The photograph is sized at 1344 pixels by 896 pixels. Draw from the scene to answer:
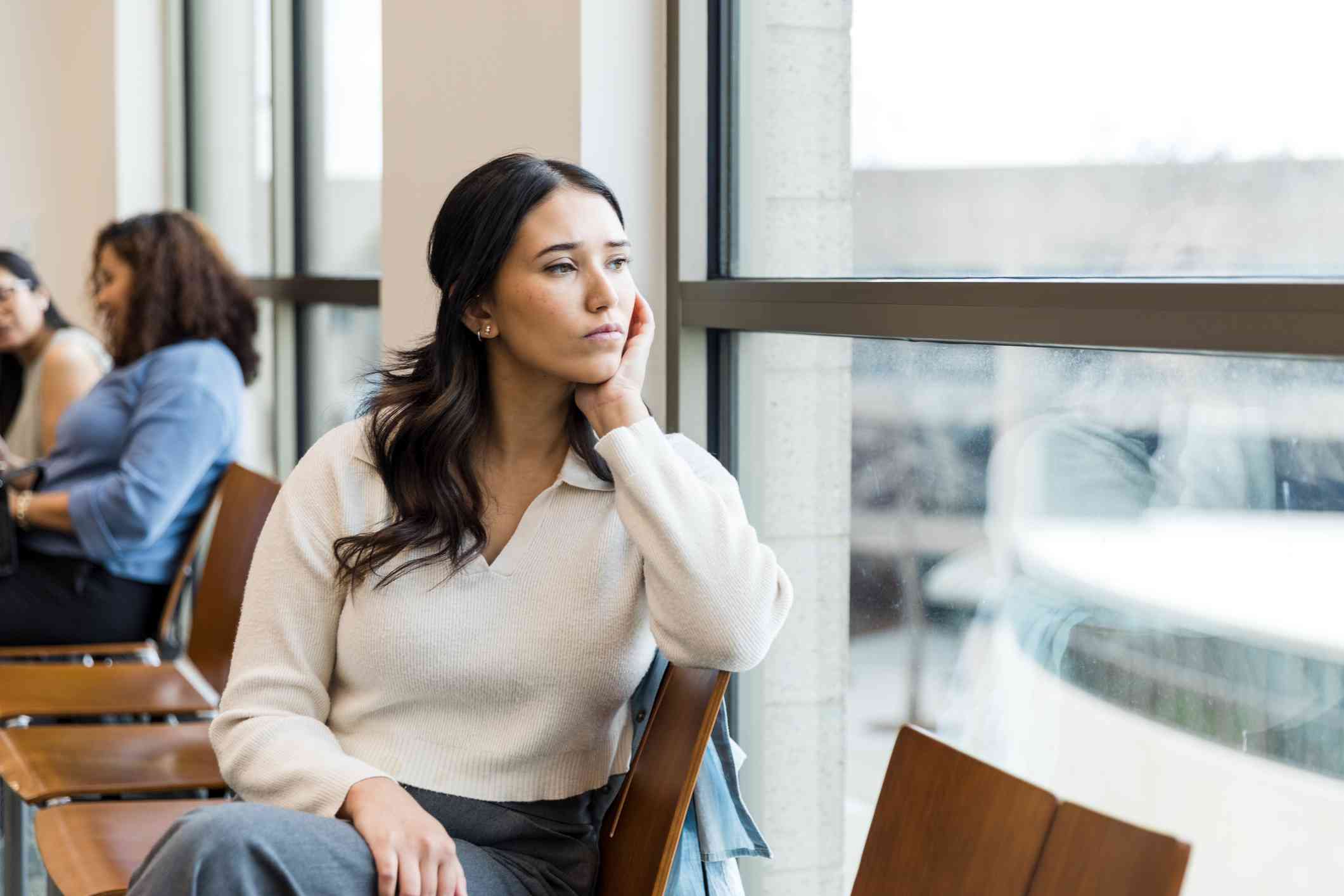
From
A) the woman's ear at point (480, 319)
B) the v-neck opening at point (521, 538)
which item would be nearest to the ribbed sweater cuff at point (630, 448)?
the v-neck opening at point (521, 538)

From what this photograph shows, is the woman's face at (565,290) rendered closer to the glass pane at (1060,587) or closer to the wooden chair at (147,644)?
the glass pane at (1060,587)

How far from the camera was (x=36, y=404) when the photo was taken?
12.9ft

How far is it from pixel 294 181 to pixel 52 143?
2.07m

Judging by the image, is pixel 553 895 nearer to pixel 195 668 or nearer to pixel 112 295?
pixel 195 668

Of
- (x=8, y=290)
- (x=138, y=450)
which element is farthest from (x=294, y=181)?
(x=138, y=450)

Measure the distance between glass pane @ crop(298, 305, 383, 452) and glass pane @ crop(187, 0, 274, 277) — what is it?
37 cm

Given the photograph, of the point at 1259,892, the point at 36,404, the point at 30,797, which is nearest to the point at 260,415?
the point at 36,404

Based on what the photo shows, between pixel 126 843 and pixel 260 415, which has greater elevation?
pixel 260 415

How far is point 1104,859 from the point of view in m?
1.11

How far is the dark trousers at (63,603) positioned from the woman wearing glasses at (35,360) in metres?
0.53

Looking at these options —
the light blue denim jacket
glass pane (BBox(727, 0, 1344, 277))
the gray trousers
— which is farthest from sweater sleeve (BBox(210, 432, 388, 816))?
glass pane (BBox(727, 0, 1344, 277))

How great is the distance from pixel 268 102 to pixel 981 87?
3.13 meters

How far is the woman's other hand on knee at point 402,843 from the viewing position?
1537 millimetres

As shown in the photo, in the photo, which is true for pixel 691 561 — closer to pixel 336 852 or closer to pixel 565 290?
pixel 565 290
